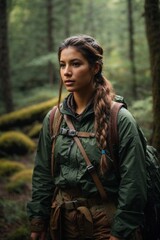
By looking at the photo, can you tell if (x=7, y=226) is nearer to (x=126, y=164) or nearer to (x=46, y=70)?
(x=126, y=164)

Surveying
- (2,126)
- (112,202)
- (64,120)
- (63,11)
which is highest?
(63,11)

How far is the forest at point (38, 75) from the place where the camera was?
5730mm

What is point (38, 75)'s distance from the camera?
2581 centimetres

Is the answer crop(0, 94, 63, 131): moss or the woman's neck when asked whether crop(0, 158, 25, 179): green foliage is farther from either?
the woman's neck

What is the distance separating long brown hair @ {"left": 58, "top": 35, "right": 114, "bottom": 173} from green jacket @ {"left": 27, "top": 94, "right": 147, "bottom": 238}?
0.09 meters

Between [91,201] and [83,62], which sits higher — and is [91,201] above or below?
below

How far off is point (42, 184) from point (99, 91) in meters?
1.28

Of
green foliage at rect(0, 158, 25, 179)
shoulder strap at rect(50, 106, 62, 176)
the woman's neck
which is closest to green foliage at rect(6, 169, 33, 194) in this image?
green foliage at rect(0, 158, 25, 179)

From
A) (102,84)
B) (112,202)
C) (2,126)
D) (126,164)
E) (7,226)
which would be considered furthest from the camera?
(2,126)

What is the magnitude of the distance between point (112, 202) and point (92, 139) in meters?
0.68

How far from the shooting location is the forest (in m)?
5.73

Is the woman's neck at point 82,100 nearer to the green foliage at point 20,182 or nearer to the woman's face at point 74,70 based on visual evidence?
the woman's face at point 74,70

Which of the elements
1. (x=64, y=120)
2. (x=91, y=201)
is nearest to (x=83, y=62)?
(x=64, y=120)

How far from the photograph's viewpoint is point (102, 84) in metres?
3.45
